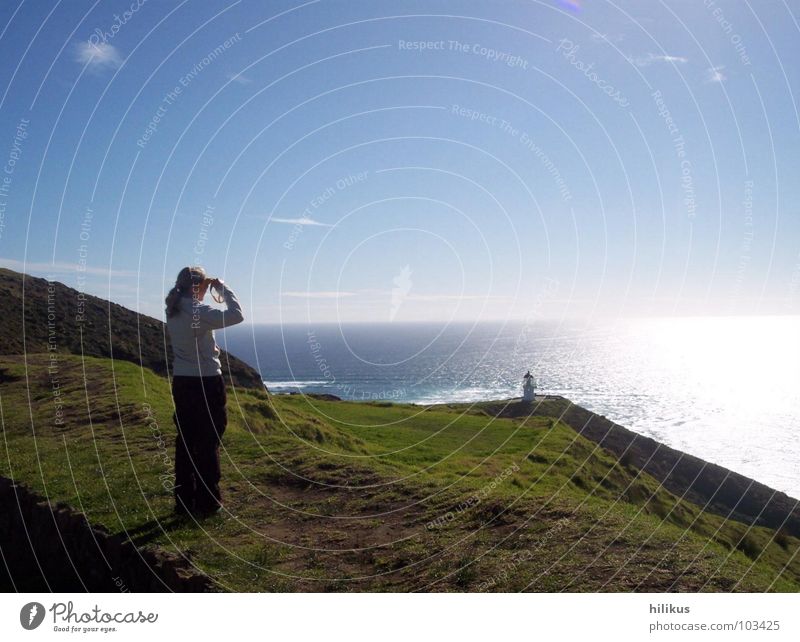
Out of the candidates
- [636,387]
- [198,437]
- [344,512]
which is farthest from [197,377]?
[636,387]

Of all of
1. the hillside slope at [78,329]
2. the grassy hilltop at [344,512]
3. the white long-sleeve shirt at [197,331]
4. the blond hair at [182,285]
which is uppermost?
the hillside slope at [78,329]

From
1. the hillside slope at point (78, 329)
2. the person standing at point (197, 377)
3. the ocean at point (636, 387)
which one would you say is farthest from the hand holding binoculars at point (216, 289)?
the hillside slope at point (78, 329)

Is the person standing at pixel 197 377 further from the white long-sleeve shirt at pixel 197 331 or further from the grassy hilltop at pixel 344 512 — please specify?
the grassy hilltop at pixel 344 512

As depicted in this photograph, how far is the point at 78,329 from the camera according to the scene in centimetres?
3136

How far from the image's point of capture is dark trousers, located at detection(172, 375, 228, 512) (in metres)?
8.18

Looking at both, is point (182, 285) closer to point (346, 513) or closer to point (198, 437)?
point (198, 437)

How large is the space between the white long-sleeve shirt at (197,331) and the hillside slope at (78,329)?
2040 cm

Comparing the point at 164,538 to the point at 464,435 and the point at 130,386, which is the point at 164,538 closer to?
the point at 130,386

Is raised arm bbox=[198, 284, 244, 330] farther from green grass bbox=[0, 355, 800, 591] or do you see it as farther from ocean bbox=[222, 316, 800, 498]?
ocean bbox=[222, 316, 800, 498]

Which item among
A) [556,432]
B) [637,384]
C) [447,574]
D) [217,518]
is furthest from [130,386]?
[637,384]

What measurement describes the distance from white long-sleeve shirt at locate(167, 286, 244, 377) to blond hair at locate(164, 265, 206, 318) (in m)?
0.07

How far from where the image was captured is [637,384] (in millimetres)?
118562

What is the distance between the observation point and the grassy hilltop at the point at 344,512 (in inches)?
272
